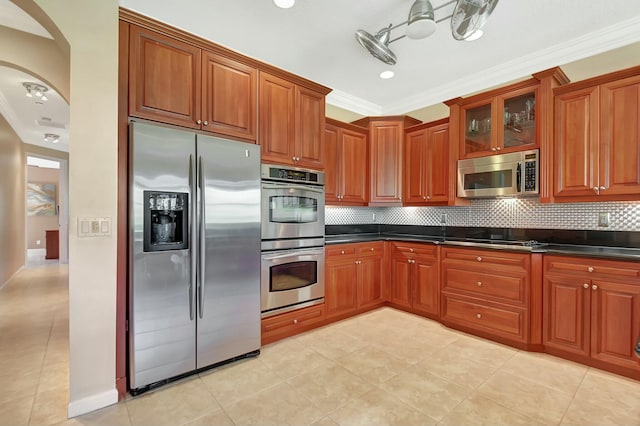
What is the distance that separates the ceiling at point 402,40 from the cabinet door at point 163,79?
1.53 feet

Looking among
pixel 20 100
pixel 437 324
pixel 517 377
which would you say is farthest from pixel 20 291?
pixel 517 377

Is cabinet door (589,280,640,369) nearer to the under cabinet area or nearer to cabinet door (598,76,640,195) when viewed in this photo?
the under cabinet area

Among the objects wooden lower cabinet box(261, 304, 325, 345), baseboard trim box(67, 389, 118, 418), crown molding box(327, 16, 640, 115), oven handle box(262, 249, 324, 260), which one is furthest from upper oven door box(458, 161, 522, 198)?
baseboard trim box(67, 389, 118, 418)

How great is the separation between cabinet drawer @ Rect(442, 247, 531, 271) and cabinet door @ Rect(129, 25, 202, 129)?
2.83 m

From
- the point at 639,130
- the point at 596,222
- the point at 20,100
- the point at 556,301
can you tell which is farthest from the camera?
the point at 20,100

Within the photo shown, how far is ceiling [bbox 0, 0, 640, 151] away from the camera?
94.2 inches

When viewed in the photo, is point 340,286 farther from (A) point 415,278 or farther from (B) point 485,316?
(B) point 485,316

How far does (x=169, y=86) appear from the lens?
7.32ft

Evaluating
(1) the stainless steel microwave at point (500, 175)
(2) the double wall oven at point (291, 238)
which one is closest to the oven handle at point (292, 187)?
(2) the double wall oven at point (291, 238)

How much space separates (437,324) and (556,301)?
1182 mm

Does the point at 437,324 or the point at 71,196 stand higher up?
the point at 71,196

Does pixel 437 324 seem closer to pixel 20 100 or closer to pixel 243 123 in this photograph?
pixel 243 123

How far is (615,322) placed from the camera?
7.56ft

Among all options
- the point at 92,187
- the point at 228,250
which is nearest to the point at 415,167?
the point at 228,250
